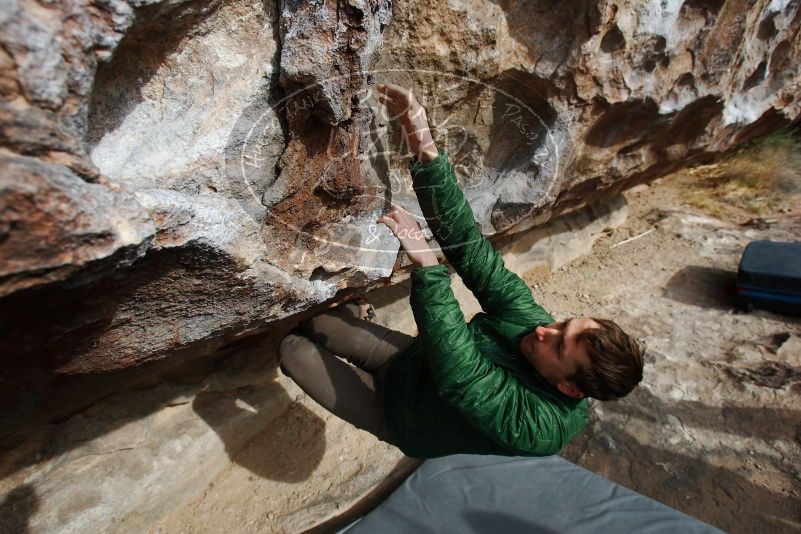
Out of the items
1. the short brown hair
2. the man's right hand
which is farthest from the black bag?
the man's right hand

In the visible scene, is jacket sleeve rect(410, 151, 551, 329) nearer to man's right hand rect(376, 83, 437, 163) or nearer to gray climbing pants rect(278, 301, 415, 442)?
man's right hand rect(376, 83, 437, 163)

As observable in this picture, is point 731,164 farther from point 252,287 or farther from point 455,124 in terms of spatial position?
point 252,287

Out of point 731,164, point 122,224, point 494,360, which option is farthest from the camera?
point 731,164

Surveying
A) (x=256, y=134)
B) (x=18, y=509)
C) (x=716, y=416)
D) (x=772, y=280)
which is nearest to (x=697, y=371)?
(x=716, y=416)

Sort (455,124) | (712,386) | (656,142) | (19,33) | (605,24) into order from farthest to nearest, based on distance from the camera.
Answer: (656,142)
(712,386)
(455,124)
(605,24)
(19,33)

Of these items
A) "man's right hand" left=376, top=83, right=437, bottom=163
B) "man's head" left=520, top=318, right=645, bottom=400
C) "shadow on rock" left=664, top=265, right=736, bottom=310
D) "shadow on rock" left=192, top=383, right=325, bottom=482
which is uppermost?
"man's right hand" left=376, top=83, right=437, bottom=163

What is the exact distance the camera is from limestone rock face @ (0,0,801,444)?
31.3 inches

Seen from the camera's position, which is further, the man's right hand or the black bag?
the black bag

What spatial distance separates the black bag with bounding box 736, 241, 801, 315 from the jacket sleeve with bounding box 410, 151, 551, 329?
86.4 inches

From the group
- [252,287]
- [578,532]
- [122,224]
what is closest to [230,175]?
[252,287]

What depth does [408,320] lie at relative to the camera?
2.58 m

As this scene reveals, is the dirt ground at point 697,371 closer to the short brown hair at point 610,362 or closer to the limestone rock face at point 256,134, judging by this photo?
the limestone rock face at point 256,134

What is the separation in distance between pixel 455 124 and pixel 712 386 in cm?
192

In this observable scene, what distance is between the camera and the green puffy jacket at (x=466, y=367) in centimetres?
122
